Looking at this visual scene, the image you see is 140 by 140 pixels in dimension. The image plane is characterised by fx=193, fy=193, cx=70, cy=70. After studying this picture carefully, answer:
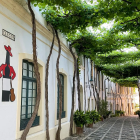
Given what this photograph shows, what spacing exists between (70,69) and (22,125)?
5092 millimetres

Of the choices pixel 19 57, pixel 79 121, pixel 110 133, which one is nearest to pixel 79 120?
pixel 79 121

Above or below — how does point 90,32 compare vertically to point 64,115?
above

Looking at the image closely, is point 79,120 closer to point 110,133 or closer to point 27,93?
point 110,133

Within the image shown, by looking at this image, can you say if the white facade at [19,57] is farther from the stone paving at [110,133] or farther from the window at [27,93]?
the stone paving at [110,133]

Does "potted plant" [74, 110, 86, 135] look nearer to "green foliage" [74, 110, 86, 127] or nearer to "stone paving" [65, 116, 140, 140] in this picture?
"green foliage" [74, 110, 86, 127]

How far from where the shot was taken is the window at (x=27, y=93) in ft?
18.7

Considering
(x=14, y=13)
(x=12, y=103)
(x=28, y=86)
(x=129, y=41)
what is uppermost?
(x=129, y=41)

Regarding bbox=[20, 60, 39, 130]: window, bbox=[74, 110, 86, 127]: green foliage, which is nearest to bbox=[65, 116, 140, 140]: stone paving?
bbox=[74, 110, 86, 127]: green foliage

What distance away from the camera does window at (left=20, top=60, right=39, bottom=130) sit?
225 inches

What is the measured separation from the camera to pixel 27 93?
5965 millimetres

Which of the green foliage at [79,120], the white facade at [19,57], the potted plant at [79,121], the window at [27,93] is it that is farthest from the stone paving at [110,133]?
the window at [27,93]

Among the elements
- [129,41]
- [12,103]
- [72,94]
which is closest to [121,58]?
[129,41]

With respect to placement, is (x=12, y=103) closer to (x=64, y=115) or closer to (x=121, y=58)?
(x=64, y=115)

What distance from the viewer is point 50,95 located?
724 cm
